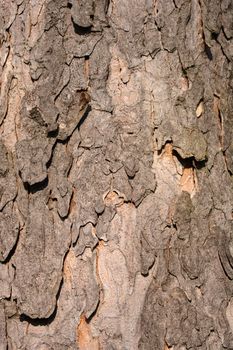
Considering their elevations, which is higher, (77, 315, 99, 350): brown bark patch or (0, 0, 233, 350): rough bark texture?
(0, 0, 233, 350): rough bark texture

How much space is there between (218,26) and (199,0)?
0.09 m

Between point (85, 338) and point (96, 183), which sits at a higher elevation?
point (96, 183)

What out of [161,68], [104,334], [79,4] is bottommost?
[104,334]

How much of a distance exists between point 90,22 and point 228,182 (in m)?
0.57

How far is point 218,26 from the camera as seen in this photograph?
6.49 ft

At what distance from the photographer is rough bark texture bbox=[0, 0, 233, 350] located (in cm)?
182

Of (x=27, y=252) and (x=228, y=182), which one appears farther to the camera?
(x=228, y=182)

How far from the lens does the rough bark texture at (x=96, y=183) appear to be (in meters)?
1.82

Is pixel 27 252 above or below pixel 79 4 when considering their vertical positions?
below

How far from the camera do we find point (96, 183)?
5.99 feet

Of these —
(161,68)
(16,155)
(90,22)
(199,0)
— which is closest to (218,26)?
(199,0)

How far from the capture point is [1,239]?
1.84 m

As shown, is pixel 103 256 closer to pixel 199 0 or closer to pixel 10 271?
pixel 10 271

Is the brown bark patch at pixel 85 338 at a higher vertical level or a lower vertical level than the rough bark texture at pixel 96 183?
lower
